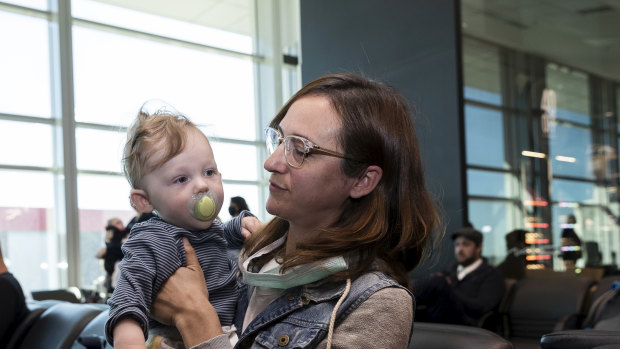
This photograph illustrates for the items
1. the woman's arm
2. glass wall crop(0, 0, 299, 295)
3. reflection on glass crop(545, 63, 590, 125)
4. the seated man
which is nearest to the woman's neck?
the woman's arm

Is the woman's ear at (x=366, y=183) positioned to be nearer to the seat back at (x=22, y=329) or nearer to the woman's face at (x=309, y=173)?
the woman's face at (x=309, y=173)

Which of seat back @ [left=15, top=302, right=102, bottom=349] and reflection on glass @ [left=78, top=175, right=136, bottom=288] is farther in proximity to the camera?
reflection on glass @ [left=78, top=175, right=136, bottom=288]

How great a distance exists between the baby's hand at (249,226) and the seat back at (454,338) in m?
0.47

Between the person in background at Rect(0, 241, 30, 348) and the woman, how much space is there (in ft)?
4.82

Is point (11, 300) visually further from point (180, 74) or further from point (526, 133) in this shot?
point (180, 74)

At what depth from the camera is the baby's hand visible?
168cm

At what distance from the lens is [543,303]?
5.07 metres

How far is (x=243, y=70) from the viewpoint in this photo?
12172mm

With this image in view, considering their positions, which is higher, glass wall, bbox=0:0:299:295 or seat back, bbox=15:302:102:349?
glass wall, bbox=0:0:299:295

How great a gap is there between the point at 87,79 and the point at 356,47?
488cm

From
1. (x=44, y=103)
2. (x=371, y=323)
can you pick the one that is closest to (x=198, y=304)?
(x=371, y=323)

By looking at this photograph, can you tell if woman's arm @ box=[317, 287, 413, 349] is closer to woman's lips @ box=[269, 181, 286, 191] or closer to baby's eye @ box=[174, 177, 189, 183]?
woman's lips @ box=[269, 181, 286, 191]

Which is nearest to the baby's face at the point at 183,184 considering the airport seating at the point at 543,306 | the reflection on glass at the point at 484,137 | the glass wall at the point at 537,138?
the airport seating at the point at 543,306

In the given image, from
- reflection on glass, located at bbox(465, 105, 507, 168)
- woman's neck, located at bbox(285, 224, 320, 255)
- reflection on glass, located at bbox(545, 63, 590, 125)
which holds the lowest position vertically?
woman's neck, located at bbox(285, 224, 320, 255)
